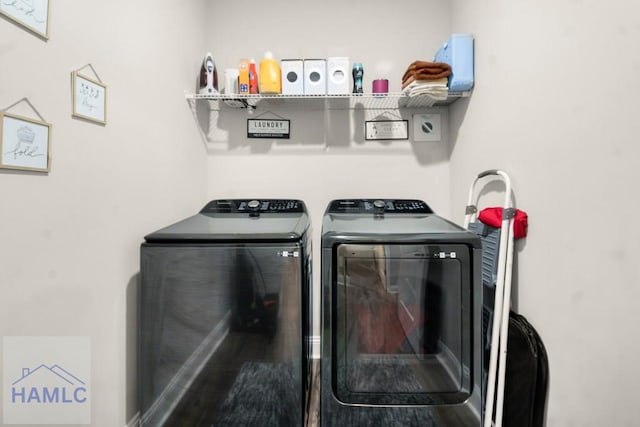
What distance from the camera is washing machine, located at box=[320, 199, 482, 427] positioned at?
1.38 meters

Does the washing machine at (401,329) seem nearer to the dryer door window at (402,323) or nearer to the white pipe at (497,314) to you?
the dryer door window at (402,323)

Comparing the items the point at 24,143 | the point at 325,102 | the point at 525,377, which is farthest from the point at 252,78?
the point at 525,377

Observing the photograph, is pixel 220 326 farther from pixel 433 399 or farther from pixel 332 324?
pixel 433 399

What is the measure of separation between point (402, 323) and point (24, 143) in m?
1.53

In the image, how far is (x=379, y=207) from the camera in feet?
6.36

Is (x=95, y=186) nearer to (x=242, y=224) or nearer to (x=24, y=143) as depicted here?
(x=24, y=143)

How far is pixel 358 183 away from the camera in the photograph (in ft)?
8.21

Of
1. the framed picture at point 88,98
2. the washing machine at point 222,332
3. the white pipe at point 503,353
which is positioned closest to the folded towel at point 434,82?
the white pipe at point 503,353

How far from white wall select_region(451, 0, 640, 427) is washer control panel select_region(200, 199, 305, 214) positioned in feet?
4.00

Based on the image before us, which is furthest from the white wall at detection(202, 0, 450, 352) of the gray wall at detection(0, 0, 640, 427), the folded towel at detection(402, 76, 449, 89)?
the folded towel at detection(402, 76, 449, 89)

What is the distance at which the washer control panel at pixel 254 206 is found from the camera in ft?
6.47

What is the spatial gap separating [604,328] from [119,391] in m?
1.98

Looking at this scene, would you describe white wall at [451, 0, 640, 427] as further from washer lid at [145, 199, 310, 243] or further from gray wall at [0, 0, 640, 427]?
washer lid at [145, 199, 310, 243]

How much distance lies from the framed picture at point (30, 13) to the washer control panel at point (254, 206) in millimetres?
1120
